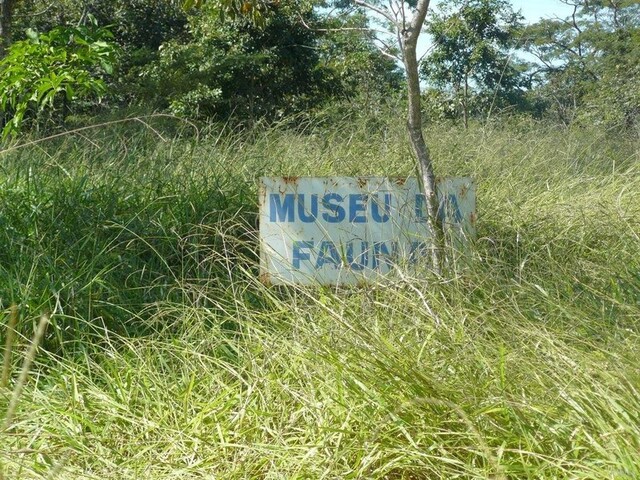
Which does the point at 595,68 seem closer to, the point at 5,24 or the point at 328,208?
the point at 5,24

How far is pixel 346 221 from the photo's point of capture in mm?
3957

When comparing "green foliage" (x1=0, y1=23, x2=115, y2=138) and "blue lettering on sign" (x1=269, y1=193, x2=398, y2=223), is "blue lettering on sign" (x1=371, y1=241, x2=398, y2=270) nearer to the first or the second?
"blue lettering on sign" (x1=269, y1=193, x2=398, y2=223)

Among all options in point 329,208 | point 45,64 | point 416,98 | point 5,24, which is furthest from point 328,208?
point 5,24

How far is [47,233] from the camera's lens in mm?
4539

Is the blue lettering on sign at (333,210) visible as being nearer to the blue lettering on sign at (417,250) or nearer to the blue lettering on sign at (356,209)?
the blue lettering on sign at (356,209)

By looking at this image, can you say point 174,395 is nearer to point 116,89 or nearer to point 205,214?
point 205,214

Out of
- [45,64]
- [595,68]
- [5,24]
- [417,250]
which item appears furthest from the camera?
[595,68]

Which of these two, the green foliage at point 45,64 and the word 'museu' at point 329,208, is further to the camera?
the green foliage at point 45,64

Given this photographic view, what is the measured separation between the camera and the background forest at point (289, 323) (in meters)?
2.44

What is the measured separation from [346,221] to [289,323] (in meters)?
0.82

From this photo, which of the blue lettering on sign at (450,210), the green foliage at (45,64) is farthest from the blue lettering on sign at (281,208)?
the green foliage at (45,64)

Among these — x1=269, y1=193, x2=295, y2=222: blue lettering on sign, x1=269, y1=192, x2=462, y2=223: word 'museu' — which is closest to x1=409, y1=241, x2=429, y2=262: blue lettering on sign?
x1=269, y1=192, x2=462, y2=223: word 'museu'

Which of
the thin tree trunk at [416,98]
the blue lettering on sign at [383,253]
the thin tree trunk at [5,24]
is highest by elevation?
the thin tree trunk at [5,24]

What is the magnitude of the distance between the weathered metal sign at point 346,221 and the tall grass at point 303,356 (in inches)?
6.7
